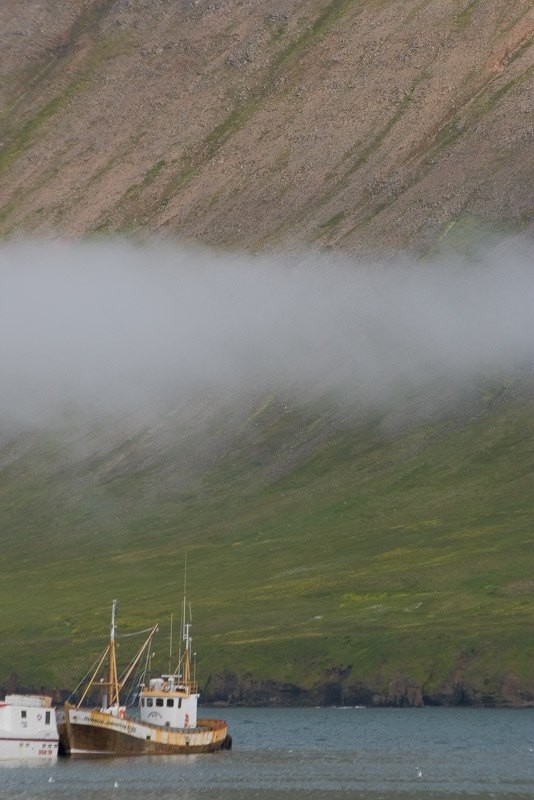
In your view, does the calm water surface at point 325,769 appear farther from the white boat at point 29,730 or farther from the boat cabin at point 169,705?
the boat cabin at point 169,705

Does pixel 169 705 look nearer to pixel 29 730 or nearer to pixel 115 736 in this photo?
pixel 115 736

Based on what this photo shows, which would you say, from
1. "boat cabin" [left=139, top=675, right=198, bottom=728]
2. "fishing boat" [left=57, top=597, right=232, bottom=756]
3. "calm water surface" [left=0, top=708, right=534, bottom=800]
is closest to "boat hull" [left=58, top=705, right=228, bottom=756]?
"fishing boat" [left=57, top=597, right=232, bottom=756]

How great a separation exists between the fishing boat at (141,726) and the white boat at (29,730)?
191cm

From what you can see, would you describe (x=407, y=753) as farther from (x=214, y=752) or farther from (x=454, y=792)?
(x=454, y=792)

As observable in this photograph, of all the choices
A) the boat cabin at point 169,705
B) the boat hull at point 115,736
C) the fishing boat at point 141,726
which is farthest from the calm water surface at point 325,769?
the boat cabin at point 169,705

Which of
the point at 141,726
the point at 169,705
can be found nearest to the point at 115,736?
the point at 141,726

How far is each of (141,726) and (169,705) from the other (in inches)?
147

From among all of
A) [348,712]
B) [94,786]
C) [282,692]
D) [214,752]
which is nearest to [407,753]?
[214,752]

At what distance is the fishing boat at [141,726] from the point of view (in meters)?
125

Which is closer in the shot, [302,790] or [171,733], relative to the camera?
[302,790]

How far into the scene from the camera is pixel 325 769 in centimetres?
12469

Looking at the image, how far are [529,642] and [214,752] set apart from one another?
238 feet

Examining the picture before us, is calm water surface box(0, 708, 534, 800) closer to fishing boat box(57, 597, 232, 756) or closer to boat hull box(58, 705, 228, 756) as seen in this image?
boat hull box(58, 705, 228, 756)

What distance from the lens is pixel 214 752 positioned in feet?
443
